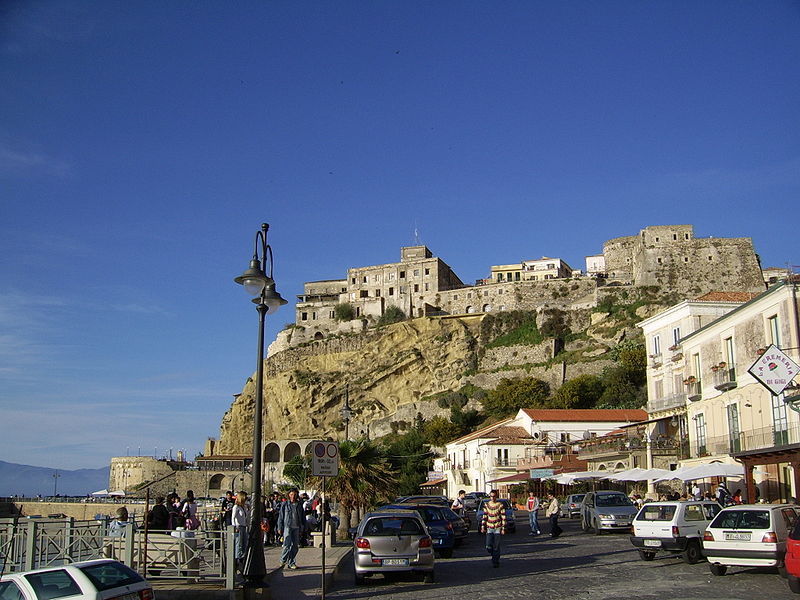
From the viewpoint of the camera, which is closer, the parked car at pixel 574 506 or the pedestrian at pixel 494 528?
the pedestrian at pixel 494 528

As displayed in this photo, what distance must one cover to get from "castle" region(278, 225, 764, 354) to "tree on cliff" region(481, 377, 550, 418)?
56.5 ft

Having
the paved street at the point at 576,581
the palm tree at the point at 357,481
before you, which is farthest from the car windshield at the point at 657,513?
the palm tree at the point at 357,481

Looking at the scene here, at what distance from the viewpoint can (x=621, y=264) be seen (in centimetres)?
10100

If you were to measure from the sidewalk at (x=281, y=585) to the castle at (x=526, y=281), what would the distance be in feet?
260

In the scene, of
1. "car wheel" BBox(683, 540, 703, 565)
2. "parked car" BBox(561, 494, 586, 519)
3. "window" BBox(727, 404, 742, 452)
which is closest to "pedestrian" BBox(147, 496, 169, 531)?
"car wheel" BBox(683, 540, 703, 565)

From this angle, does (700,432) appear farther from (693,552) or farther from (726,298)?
(693,552)

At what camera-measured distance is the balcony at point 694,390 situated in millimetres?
36281

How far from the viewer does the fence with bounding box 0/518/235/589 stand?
567 inches

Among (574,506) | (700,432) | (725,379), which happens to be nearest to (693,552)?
(725,379)

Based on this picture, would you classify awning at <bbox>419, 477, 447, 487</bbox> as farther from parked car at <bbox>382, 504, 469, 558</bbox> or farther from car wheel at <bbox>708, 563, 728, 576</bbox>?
car wheel at <bbox>708, 563, 728, 576</bbox>

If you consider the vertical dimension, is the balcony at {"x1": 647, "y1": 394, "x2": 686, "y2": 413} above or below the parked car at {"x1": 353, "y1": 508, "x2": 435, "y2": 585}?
above

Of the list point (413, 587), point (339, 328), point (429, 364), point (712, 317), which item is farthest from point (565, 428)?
point (339, 328)

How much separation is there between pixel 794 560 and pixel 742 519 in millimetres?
2694

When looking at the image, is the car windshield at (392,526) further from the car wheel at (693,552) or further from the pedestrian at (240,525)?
the car wheel at (693,552)
